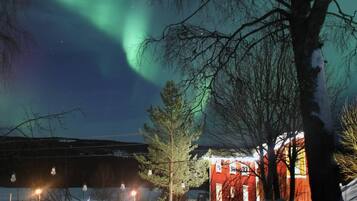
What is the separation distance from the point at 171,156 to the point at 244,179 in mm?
11698

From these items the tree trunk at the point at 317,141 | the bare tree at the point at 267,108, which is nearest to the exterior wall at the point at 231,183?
the bare tree at the point at 267,108

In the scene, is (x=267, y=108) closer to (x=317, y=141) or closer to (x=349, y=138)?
(x=317, y=141)

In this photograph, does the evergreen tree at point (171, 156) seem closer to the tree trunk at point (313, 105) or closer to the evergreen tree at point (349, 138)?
the evergreen tree at point (349, 138)

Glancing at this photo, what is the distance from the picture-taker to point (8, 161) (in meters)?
8.55

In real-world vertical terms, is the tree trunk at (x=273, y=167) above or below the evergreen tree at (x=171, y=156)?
below

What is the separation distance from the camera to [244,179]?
42031 mm

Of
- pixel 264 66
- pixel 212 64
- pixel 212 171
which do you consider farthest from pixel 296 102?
pixel 212 171

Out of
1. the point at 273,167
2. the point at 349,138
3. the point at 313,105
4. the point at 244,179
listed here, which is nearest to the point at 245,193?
the point at 244,179

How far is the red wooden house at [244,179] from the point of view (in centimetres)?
2819

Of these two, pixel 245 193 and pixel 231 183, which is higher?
pixel 231 183

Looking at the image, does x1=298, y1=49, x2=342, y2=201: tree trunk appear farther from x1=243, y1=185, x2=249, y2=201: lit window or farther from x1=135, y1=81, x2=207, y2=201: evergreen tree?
x1=135, y1=81, x2=207, y2=201: evergreen tree

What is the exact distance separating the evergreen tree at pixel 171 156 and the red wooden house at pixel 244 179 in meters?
3.17

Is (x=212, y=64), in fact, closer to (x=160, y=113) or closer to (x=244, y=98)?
(x=244, y=98)

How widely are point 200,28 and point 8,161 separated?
354cm
